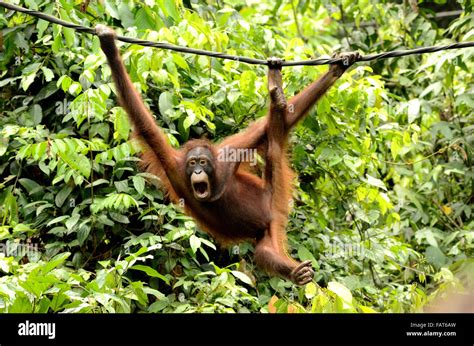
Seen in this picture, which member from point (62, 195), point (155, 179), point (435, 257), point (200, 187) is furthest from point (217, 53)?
point (435, 257)

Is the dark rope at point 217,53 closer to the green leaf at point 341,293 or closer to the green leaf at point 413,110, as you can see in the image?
the green leaf at point 341,293

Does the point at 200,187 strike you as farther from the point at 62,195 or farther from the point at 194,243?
the point at 62,195

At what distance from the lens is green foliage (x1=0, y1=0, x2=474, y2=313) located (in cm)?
445

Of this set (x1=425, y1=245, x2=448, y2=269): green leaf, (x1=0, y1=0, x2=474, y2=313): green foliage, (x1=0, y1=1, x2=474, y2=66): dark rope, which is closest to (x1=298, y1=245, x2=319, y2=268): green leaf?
(x1=0, y1=0, x2=474, y2=313): green foliage

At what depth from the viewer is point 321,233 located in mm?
5500

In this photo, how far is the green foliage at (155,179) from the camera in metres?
4.45

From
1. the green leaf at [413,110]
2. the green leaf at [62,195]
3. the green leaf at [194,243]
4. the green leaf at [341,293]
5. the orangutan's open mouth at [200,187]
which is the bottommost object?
the green leaf at [341,293]

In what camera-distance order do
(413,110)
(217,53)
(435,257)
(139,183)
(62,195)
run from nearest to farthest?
(217,53) < (139,183) < (62,195) < (413,110) < (435,257)

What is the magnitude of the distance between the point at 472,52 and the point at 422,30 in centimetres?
187

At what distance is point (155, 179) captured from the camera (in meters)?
4.96

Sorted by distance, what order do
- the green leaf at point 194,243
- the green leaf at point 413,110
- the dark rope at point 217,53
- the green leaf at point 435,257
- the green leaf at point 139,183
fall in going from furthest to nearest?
the green leaf at point 435,257 < the green leaf at point 413,110 < the green leaf at point 139,183 < the green leaf at point 194,243 < the dark rope at point 217,53

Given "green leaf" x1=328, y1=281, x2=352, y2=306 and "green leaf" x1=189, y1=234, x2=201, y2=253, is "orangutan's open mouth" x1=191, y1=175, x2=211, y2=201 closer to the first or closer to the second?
"green leaf" x1=189, y1=234, x2=201, y2=253

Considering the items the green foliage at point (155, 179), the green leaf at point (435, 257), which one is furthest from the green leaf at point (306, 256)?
the green leaf at point (435, 257)
